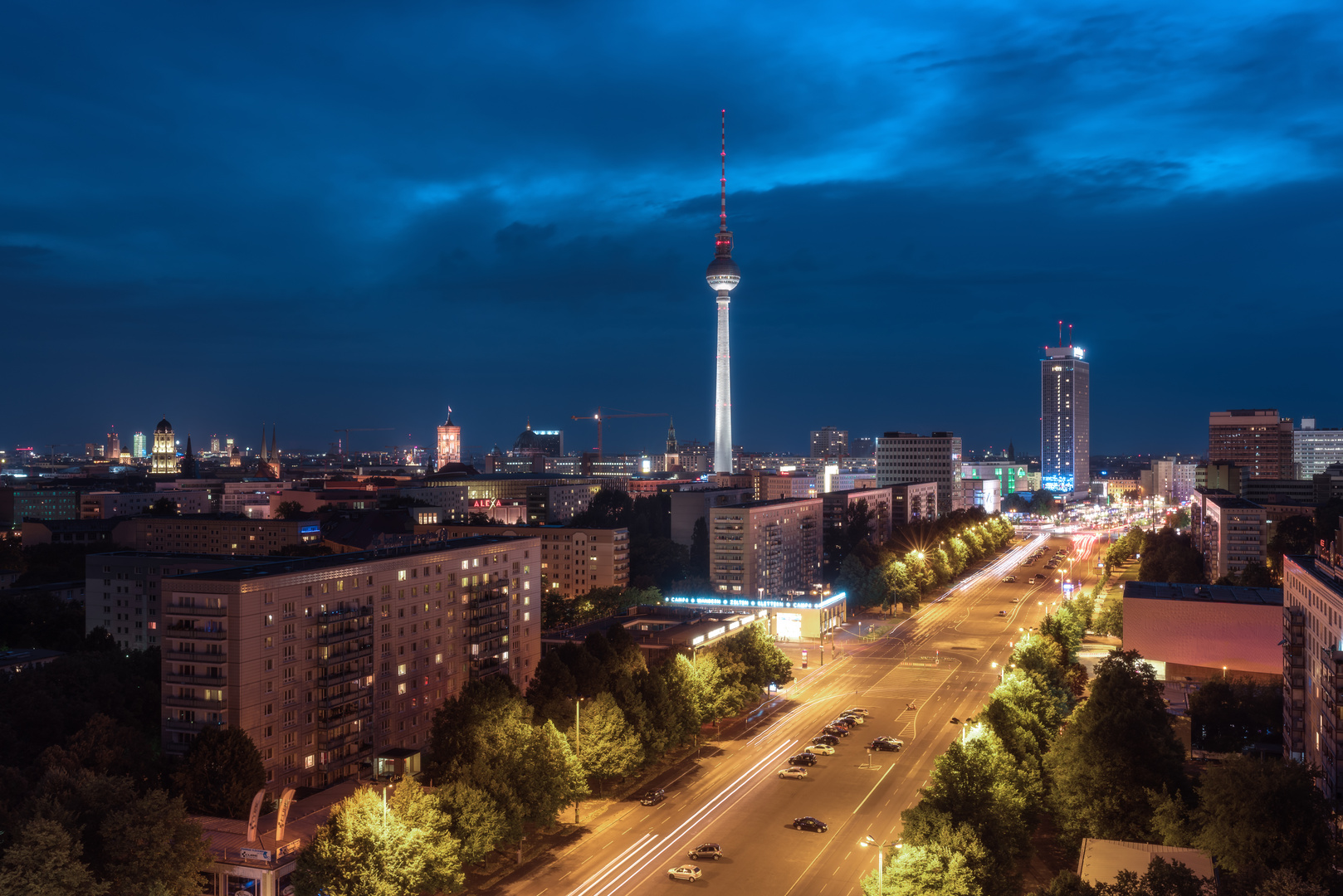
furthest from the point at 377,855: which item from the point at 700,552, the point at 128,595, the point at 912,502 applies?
the point at 912,502

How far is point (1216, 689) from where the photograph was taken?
50125mm

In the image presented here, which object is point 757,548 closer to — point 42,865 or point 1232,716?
point 1232,716

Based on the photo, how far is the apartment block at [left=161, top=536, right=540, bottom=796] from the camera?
121ft

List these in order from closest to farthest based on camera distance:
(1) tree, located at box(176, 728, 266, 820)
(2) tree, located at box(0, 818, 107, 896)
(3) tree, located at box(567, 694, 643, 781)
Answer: (2) tree, located at box(0, 818, 107, 896) < (1) tree, located at box(176, 728, 266, 820) < (3) tree, located at box(567, 694, 643, 781)

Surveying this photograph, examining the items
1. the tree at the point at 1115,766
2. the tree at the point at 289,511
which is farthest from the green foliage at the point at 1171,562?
the tree at the point at 289,511

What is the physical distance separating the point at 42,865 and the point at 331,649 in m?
15.3

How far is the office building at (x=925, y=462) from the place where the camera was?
156375mm

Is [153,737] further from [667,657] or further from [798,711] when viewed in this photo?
[798,711]

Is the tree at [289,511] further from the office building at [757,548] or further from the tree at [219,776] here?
the tree at [219,776]

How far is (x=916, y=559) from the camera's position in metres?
97.4

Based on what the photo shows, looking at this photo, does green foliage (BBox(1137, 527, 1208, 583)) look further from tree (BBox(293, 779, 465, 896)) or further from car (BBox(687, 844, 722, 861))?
tree (BBox(293, 779, 465, 896))

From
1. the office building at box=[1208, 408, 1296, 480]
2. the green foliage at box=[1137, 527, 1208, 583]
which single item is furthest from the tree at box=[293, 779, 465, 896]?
the office building at box=[1208, 408, 1296, 480]

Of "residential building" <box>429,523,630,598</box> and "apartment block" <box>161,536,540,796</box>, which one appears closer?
"apartment block" <box>161,536,540,796</box>

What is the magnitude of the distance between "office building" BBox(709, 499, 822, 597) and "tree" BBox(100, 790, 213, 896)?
6113 centimetres
